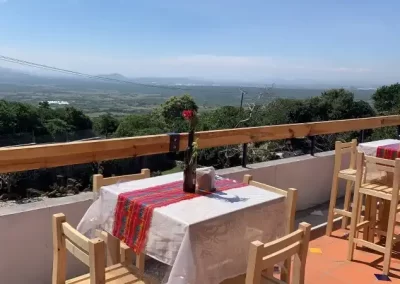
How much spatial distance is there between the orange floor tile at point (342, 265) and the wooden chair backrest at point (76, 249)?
1.77 metres

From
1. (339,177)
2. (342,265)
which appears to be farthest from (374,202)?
(342,265)

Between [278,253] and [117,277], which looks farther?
[117,277]

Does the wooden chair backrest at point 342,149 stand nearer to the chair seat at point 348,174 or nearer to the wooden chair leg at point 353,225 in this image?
the chair seat at point 348,174

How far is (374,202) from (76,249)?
8.67 feet

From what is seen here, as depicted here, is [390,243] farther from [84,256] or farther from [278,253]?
[84,256]

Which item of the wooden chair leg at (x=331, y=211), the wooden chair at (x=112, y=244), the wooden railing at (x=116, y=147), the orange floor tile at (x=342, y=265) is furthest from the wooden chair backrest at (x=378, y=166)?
the wooden chair at (x=112, y=244)

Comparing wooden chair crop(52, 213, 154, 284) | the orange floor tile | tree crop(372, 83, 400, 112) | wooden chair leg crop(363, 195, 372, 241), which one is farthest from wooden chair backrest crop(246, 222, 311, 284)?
tree crop(372, 83, 400, 112)

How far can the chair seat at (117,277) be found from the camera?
1.77m

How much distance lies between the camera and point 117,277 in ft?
5.90

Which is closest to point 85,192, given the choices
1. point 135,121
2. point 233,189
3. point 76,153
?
point 76,153

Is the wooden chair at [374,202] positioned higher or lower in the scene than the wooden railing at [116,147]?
lower

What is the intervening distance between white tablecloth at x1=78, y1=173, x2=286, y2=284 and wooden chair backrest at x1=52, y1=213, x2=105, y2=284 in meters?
0.29

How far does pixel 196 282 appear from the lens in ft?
5.15

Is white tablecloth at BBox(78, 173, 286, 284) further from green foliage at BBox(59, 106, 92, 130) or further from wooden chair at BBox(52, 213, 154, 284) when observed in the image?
green foliage at BBox(59, 106, 92, 130)
